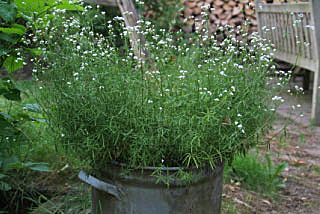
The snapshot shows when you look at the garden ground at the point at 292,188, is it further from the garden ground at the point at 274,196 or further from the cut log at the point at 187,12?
the cut log at the point at 187,12

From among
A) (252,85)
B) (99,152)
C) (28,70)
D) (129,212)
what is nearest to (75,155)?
(99,152)

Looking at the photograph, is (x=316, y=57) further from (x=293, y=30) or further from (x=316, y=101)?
(x=293, y=30)

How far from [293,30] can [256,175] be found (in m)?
2.44

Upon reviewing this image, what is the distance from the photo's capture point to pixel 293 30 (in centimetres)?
442

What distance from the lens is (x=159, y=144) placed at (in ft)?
4.70

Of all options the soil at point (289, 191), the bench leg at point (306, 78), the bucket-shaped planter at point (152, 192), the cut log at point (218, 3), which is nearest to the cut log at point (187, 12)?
the cut log at point (218, 3)

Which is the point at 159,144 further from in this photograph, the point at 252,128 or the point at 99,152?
the point at 252,128

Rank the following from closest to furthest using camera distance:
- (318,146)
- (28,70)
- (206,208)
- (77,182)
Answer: (206,208) < (77,182) < (318,146) < (28,70)

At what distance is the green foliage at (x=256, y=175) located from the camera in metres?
2.55

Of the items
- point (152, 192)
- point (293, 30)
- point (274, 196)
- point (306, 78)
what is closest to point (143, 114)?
point (152, 192)

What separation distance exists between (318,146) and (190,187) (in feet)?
7.51

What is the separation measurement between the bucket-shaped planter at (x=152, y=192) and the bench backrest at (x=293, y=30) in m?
2.12

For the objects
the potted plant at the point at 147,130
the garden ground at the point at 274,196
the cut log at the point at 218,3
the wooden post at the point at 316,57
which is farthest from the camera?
the cut log at the point at 218,3

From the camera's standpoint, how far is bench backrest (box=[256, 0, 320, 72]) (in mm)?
3754
